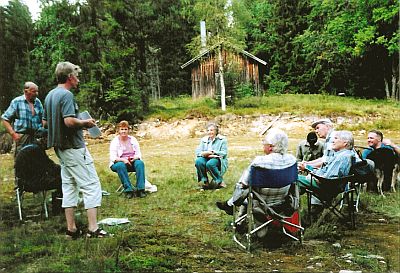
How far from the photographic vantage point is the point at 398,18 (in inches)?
135

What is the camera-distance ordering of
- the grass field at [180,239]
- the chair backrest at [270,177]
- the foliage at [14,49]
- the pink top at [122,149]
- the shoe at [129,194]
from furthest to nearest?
1. the pink top at [122,149]
2. the shoe at [129,194]
3. the foliage at [14,49]
4. the chair backrest at [270,177]
5. the grass field at [180,239]

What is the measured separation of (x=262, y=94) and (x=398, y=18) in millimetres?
1780

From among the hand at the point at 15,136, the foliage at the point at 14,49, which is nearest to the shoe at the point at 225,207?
the hand at the point at 15,136

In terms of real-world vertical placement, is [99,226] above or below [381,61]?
below

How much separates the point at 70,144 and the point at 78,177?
24cm

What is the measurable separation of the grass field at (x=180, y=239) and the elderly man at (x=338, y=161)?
0.38 meters

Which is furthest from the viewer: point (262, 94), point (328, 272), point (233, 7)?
point (262, 94)

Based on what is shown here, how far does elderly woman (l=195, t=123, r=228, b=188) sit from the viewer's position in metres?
4.75

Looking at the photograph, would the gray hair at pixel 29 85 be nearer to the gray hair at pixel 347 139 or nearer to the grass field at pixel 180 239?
the grass field at pixel 180 239

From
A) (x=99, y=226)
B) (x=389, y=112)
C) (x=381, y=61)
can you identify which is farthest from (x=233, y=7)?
(x=99, y=226)

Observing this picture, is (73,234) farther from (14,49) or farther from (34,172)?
(14,49)

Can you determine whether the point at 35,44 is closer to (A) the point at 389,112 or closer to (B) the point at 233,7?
(B) the point at 233,7

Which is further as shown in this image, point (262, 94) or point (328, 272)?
point (262, 94)

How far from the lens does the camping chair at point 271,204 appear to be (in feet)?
9.27
